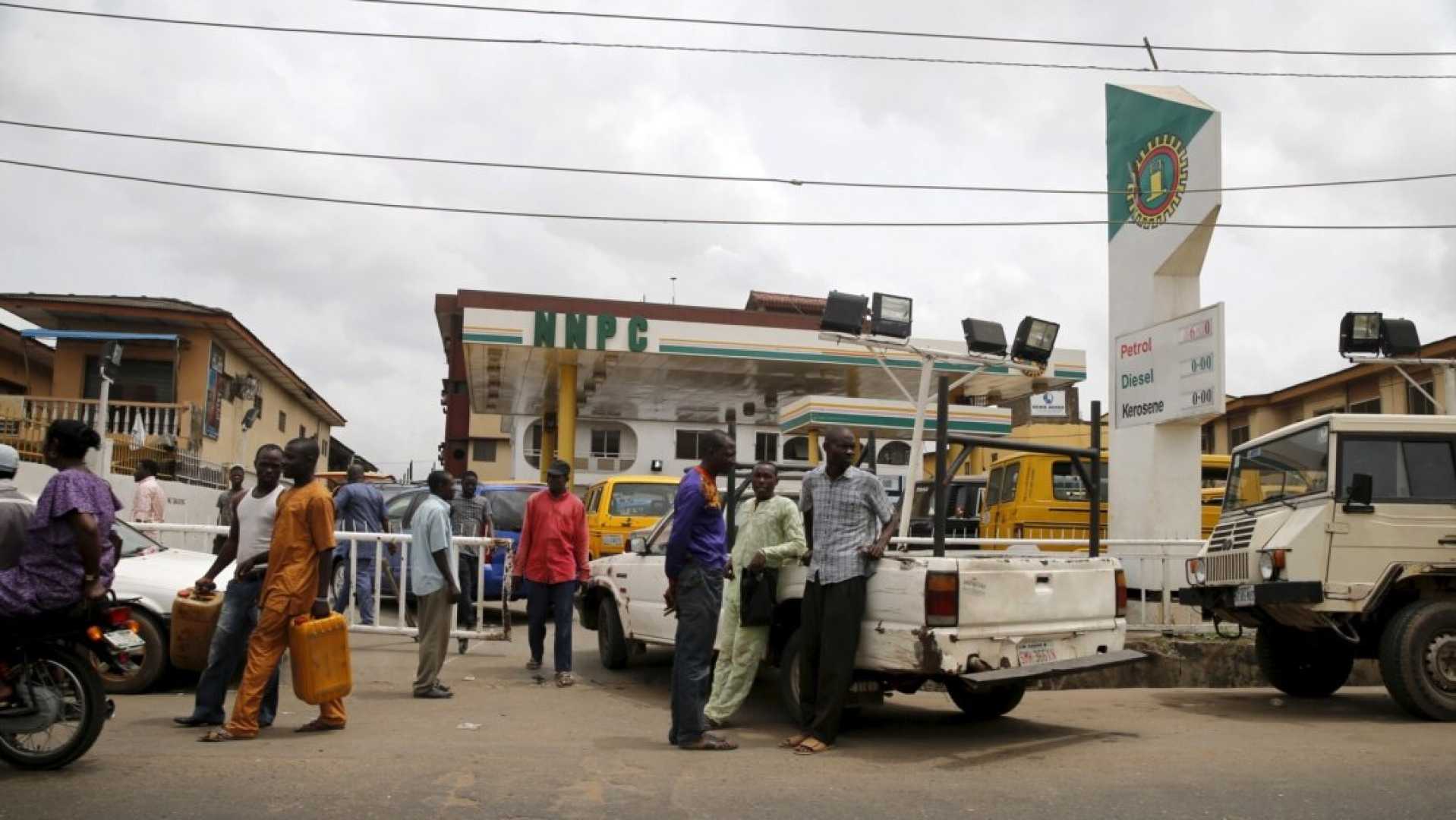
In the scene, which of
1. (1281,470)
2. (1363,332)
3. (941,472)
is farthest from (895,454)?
(941,472)

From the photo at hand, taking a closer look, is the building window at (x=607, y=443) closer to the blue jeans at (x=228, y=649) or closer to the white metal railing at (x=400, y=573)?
the white metal railing at (x=400, y=573)

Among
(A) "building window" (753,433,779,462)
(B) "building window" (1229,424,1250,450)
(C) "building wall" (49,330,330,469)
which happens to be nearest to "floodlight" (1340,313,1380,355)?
(C) "building wall" (49,330,330,469)

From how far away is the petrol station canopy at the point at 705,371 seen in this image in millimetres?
27188

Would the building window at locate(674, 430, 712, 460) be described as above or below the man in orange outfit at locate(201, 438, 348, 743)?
above

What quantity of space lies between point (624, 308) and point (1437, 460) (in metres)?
32.3

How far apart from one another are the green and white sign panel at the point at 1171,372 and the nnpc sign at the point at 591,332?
15.2 metres

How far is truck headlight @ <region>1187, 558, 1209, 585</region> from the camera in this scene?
9172 millimetres

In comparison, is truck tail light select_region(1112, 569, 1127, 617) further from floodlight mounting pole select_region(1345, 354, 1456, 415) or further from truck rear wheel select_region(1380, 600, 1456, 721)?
floodlight mounting pole select_region(1345, 354, 1456, 415)

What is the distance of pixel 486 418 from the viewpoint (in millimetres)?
50562

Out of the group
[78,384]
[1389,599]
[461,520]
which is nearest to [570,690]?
[461,520]

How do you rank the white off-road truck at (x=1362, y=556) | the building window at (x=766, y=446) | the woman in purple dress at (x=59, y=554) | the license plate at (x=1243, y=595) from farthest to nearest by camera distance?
the building window at (x=766, y=446) < the license plate at (x=1243, y=595) < the white off-road truck at (x=1362, y=556) < the woman in purple dress at (x=59, y=554)

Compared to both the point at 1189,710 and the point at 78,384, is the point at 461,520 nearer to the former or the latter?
the point at 1189,710

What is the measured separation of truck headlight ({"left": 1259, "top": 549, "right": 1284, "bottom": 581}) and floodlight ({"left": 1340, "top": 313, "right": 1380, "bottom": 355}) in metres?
4.08

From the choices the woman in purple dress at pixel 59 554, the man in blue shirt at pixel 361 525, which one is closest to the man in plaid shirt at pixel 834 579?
the woman in purple dress at pixel 59 554
